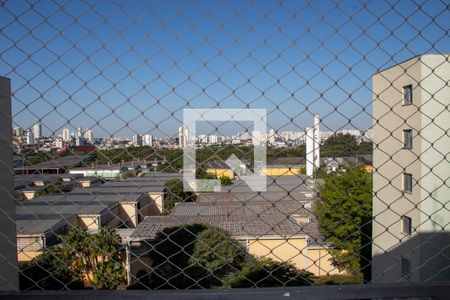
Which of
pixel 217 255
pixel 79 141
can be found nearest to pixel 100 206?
pixel 217 255

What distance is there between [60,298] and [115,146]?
450 mm

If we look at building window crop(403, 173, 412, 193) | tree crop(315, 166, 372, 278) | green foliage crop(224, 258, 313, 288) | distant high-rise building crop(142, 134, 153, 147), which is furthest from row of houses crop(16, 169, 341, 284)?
tree crop(315, 166, 372, 278)

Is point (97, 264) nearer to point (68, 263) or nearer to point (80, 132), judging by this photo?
point (68, 263)

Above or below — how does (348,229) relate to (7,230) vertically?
below

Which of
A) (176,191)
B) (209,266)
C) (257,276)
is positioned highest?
(176,191)

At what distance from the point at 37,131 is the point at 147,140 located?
32 centimetres

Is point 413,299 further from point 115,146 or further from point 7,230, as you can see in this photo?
point 7,230

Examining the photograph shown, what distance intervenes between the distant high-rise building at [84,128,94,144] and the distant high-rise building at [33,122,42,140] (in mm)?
124

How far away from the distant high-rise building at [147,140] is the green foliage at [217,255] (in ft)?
1.63

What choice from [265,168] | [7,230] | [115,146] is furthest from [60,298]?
[265,168]

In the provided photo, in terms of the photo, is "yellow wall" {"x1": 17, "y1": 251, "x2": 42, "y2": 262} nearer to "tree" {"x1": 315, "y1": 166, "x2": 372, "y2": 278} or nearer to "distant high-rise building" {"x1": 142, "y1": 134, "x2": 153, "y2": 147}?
"distant high-rise building" {"x1": 142, "y1": 134, "x2": 153, "y2": 147}

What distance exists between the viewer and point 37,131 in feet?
3.35

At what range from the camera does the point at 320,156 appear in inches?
52.6

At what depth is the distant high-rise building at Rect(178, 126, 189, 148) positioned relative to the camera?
42.7 inches
